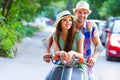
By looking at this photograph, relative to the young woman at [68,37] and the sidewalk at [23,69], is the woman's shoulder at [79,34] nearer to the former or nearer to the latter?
the young woman at [68,37]

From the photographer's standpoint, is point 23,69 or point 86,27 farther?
point 23,69

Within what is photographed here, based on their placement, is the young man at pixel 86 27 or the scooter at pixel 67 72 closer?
the scooter at pixel 67 72

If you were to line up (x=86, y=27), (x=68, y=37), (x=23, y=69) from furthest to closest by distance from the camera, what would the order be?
(x=23, y=69) → (x=86, y=27) → (x=68, y=37)

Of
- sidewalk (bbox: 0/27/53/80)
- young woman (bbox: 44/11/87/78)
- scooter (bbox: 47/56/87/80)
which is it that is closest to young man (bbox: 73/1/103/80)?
young woman (bbox: 44/11/87/78)

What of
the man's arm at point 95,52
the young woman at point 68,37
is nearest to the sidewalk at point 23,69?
the man's arm at point 95,52

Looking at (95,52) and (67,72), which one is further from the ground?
(95,52)

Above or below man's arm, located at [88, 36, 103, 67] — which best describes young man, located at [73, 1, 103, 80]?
above

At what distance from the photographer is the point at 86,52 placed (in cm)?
593

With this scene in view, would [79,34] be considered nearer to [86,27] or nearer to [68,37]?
[68,37]

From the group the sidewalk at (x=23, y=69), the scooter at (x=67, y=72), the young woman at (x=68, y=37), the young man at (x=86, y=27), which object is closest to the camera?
the scooter at (x=67, y=72)

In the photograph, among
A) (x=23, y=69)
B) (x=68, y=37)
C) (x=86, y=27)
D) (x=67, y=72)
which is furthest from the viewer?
(x=23, y=69)

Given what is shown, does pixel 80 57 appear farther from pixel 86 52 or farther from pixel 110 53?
pixel 110 53

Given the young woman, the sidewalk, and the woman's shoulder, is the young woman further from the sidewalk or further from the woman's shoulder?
the sidewalk

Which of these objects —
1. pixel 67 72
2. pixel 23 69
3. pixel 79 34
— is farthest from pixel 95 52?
pixel 23 69
